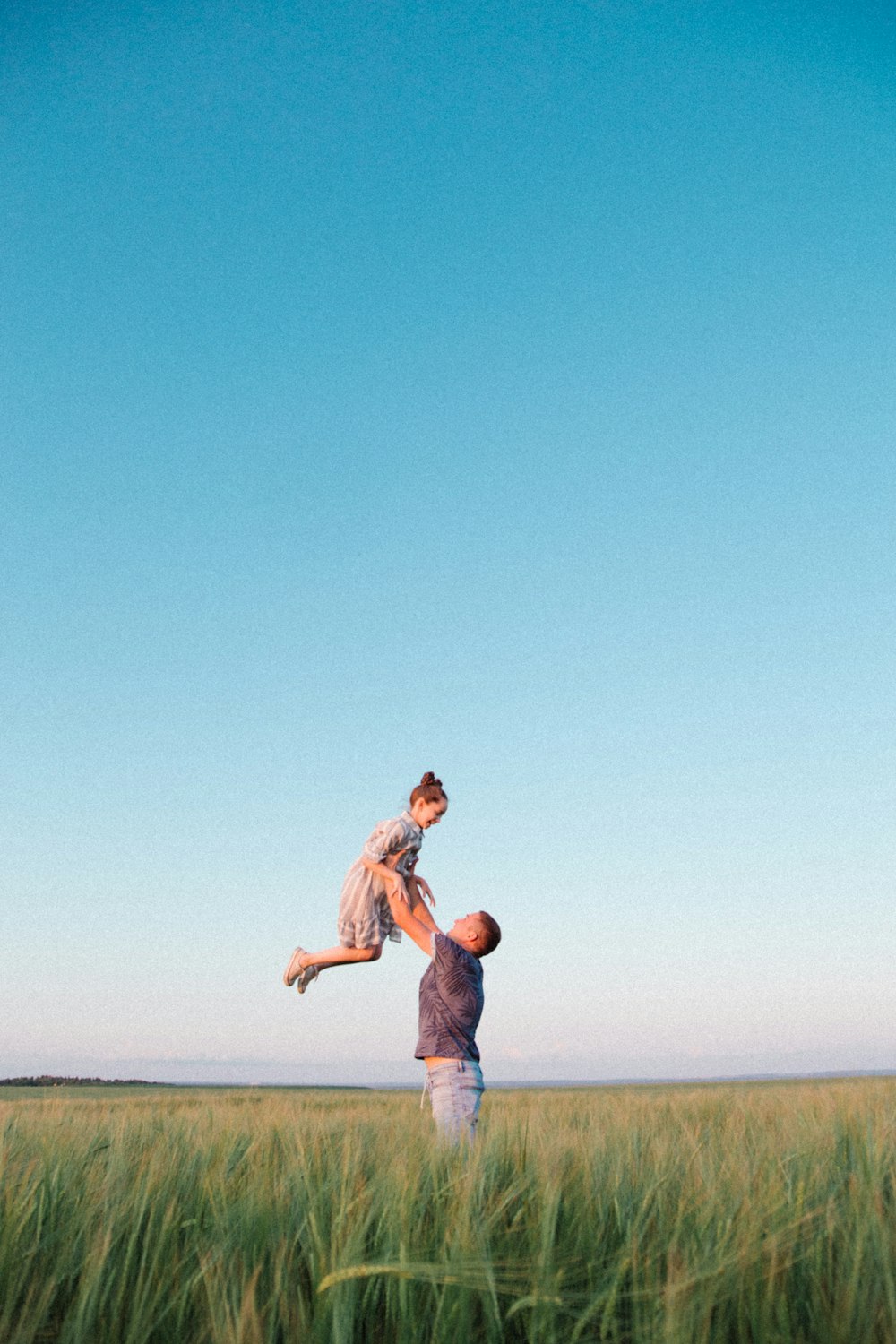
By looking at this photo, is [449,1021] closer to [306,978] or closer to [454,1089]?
[454,1089]

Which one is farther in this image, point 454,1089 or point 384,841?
point 384,841

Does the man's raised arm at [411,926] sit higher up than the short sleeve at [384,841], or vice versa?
the short sleeve at [384,841]

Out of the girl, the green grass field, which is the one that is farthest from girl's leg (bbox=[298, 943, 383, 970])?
the green grass field

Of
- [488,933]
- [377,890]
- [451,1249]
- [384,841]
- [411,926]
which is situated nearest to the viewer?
[451,1249]

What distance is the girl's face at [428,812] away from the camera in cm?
668

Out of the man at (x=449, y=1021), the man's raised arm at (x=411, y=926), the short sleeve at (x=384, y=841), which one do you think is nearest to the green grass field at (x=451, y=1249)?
the man at (x=449, y=1021)

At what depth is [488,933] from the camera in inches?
242

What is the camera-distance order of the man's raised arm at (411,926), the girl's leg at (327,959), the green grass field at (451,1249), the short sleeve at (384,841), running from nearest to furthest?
the green grass field at (451,1249)
the man's raised arm at (411,926)
the short sleeve at (384,841)
the girl's leg at (327,959)

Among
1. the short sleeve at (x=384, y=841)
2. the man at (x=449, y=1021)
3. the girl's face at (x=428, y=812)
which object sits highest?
the girl's face at (x=428, y=812)

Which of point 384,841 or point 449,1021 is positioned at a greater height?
point 384,841

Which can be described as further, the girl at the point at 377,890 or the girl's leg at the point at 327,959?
the girl's leg at the point at 327,959

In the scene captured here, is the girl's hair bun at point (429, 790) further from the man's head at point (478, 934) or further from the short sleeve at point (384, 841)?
the man's head at point (478, 934)

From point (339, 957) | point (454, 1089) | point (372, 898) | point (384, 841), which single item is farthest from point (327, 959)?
point (454, 1089)

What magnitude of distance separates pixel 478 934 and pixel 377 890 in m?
0.99
